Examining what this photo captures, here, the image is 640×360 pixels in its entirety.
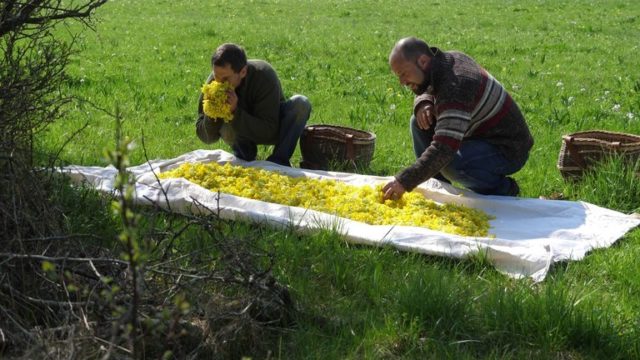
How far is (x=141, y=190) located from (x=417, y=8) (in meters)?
15.5

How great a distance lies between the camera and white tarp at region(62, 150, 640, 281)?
4094 mm

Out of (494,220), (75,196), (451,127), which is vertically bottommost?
(494,220)

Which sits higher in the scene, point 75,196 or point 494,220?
point 75,196

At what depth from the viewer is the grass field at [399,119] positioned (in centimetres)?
317

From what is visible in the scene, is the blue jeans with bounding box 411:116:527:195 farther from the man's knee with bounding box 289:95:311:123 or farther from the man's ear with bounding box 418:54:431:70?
the man's knee with bounding box 289:95:311:123

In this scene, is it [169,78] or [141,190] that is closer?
[141,190]

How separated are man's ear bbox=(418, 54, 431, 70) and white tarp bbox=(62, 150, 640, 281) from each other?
866 mm

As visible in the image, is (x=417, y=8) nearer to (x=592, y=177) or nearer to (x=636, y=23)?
(x=636, y=23)

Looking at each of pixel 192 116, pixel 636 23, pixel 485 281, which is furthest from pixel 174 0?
pixel 485 281

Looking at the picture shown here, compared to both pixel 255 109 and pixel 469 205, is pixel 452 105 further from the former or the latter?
pixel 255 109

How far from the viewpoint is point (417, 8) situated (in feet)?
63.8

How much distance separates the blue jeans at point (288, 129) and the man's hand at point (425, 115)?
39.7 inches

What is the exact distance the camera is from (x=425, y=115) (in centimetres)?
512

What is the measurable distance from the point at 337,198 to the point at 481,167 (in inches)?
38.0
